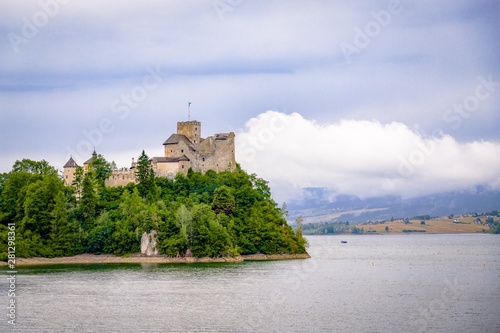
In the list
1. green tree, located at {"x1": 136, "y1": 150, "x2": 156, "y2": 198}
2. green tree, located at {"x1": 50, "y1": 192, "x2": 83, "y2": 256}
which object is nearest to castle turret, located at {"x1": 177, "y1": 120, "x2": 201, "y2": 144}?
green tree, located at {"x1": 136, "y1": 150, "x2": 156, "y2": 198}

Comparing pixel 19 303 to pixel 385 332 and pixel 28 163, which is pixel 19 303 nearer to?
pixel 385 332

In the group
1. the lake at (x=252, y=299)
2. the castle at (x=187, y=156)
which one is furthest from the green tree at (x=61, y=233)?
the castle at (x=187, y=156)

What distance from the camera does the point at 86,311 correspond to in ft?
180

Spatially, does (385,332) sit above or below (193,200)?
below

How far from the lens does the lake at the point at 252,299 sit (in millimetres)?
49041

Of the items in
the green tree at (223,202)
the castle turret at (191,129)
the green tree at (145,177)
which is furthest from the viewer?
the castle turret at (191,129)

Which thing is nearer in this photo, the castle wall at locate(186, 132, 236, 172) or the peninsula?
the peninsula

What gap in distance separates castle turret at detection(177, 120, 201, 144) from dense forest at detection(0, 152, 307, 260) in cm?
632

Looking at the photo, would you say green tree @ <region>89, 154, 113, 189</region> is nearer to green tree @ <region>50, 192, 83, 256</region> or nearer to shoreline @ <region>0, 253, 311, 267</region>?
green tree @ <region>50, 192, 83, 256</region>

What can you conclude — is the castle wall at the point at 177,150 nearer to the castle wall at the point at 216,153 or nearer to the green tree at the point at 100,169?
the castle wall at the point at 216,153

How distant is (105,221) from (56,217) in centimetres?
677

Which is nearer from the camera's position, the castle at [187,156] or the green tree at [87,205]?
the green tree at [87,205]

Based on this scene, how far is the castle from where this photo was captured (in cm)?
11331

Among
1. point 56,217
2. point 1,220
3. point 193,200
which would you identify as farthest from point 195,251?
point 1,220
